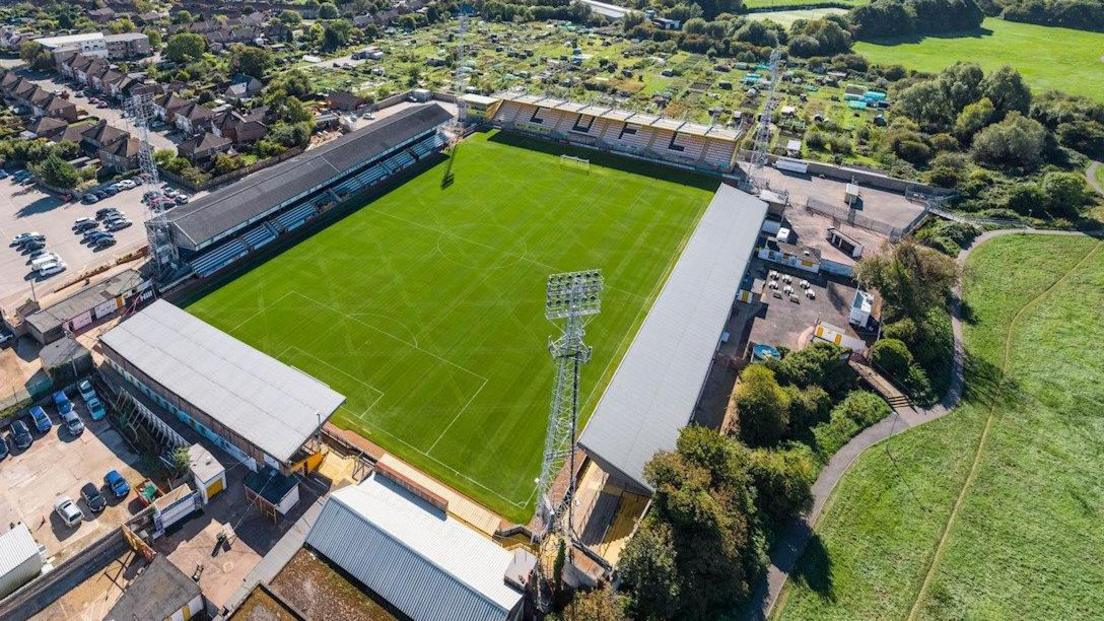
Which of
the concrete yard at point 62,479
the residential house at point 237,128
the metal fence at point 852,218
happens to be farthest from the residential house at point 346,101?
the metal fence at point 852,218

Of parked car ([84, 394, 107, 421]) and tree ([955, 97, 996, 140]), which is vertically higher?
tree ([955, 97, 996, 140])

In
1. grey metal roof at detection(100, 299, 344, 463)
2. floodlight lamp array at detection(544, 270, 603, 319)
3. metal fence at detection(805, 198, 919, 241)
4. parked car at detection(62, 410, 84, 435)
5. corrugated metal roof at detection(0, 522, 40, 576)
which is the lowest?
parked car at detection(62, 410, 84, 435)

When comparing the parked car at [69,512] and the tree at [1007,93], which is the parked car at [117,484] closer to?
the parked car at [69,512]

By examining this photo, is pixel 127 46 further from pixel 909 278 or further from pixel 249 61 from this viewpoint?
pixel 909 278

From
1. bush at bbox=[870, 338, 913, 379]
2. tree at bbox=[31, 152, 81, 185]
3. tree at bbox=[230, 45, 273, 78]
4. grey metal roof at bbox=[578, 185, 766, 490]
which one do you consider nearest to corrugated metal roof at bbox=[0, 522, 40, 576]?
grey metal roof at bbox=[578, 185, 766, 490]

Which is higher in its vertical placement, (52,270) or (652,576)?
(652,576)

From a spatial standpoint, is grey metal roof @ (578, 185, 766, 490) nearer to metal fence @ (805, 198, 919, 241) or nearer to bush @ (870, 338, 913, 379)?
bush @ (870, 338, 913, 379)

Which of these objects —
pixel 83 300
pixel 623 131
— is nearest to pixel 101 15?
pixel 83 300

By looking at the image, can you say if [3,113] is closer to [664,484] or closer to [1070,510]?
[664,484]
